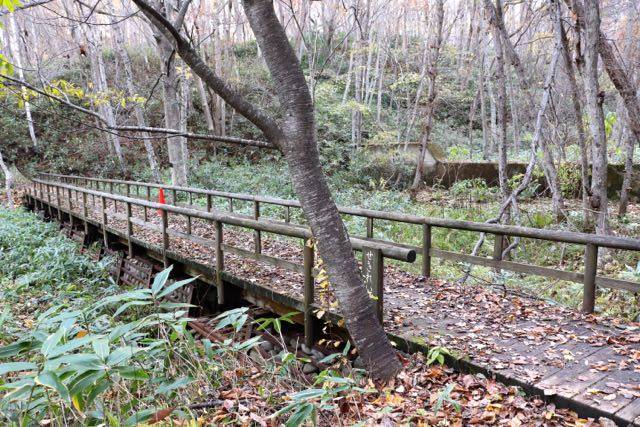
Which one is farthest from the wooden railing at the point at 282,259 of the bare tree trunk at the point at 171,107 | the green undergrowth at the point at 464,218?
the bare tree trunk at the point at 171,107

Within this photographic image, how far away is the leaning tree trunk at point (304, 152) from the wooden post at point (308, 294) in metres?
Result: 1.15

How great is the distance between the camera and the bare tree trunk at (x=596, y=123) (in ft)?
20.0

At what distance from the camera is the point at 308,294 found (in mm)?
5211

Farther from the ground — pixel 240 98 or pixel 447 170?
pixel 240 98

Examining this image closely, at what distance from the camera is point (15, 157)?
24.6 m

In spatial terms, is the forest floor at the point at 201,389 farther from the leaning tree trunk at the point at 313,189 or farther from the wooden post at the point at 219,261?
the wooden post at the point at 219,261

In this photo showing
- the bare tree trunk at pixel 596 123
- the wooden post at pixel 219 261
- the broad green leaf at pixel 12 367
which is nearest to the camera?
the broad green leaf at pixel 12 367

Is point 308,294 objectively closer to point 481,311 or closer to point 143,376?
point 481,311

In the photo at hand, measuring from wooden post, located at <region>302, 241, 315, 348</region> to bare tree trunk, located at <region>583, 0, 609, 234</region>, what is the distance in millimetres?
4419

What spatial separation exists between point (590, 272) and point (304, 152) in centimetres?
335

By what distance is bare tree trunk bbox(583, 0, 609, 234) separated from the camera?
609 centimetres

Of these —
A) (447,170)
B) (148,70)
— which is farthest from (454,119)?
(148,70)

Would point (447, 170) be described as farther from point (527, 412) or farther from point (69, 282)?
point (527, 412)

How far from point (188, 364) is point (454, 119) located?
29011 millimetres
